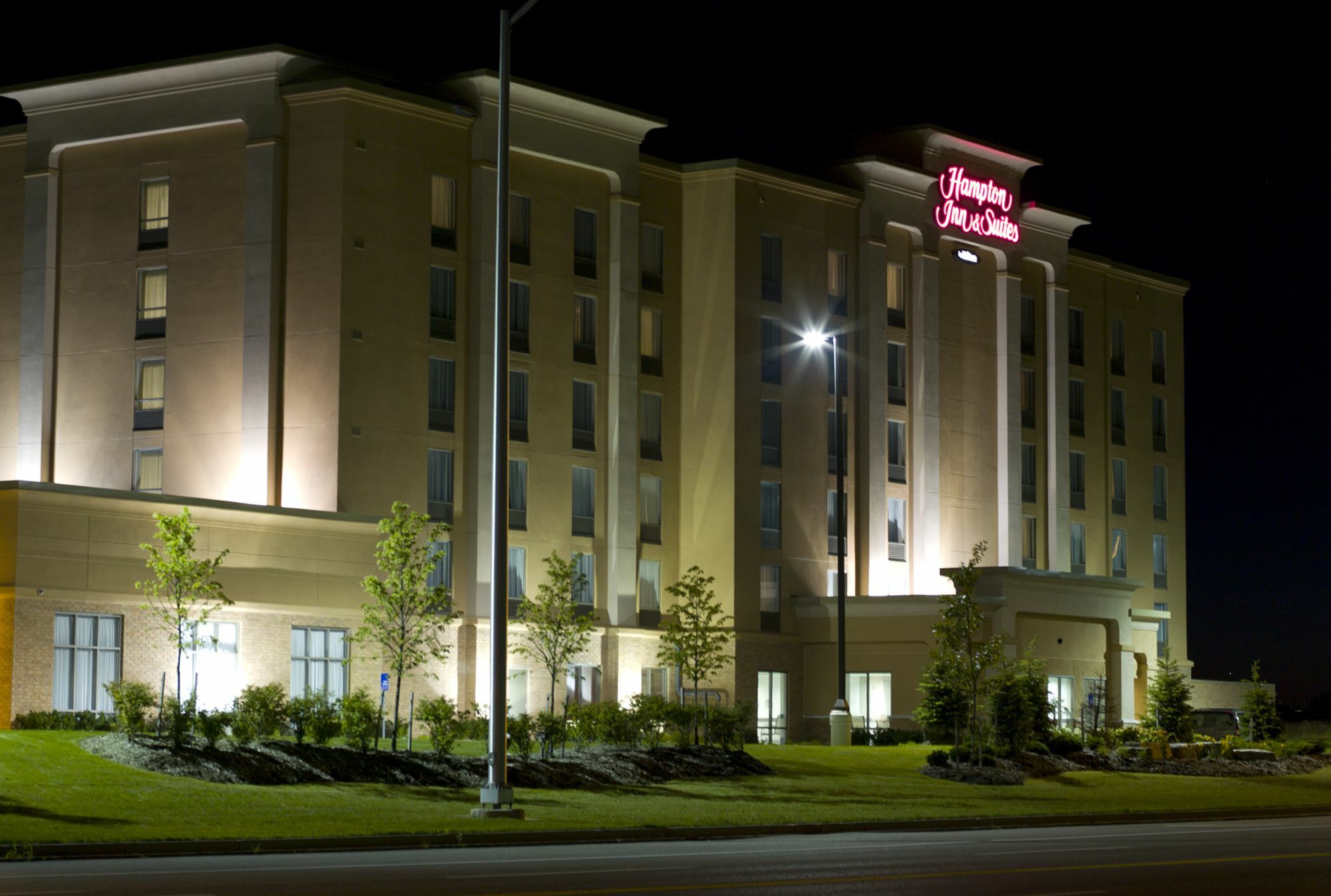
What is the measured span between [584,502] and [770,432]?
8272 millimetres

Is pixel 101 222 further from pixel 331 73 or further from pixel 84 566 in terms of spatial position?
pixel 84 566

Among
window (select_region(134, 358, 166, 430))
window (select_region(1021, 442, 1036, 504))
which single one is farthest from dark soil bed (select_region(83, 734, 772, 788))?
window (select_region(1021, 442, 1036, 504))

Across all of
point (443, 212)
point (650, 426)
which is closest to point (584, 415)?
point (650, 426)

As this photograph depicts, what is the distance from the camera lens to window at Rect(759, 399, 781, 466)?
68625 millimetres

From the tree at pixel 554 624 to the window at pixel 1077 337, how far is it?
106 feet

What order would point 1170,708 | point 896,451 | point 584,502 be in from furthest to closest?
point 896,451 < point 584,502 < point 1170,708

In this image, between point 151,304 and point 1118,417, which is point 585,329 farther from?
point 1118,417

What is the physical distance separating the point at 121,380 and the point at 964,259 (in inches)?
1366

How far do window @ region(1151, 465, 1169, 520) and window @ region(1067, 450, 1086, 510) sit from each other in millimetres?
5422

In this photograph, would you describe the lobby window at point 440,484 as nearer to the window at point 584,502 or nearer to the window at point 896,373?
the window at point 584,502

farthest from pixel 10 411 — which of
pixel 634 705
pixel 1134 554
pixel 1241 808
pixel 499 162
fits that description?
pixel 1134 554

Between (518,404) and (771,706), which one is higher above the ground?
(518,404)

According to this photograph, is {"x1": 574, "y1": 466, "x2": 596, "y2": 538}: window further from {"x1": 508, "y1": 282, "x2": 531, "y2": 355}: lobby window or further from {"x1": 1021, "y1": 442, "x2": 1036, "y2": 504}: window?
{"x1": 1021, "y1": 442, "x2": 1036, "y2": 504}: window

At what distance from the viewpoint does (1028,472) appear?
81.2 metres
